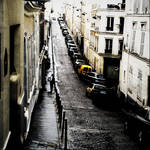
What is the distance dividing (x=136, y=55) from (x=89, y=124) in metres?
8.15

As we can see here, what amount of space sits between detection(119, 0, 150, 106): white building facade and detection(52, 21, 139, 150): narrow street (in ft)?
7.94

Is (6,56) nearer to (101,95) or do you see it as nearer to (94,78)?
(101,95)

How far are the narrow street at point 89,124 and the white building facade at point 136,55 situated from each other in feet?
7.94

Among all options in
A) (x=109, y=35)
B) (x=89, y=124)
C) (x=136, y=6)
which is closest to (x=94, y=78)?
(x=109, y=35)

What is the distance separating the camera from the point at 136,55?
25.3 m

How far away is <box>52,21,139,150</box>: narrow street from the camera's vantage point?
51.6 ft

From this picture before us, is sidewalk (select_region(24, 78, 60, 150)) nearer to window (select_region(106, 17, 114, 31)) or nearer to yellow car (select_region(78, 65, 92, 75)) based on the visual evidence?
yellow car (select_region(78, 65, 92, 75))

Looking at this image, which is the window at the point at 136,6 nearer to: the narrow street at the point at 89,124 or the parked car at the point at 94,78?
the narrow street at the point at 89,124

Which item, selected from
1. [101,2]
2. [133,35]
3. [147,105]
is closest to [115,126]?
[147,105]

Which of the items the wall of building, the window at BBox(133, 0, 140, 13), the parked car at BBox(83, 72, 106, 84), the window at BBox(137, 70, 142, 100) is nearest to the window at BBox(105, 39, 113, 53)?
the parked car at BBox(83, 72, 106, 84)

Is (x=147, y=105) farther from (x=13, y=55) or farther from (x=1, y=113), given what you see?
(x=1, y=113)

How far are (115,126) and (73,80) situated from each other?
18717 millimetres

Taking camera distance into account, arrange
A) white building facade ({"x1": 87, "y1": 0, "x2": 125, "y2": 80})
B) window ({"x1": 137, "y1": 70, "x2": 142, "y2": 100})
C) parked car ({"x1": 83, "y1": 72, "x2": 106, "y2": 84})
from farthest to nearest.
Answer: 1. white building facade ({"x1": 87, "y1": 0, "x2": 125, "y2": 80})
2. parked car ({"x1": 83, "y1": 72, "x2": 106, "y2": 84})
3. window ({"x1": 137, "y1": 70, "x2": 142, "y2": 100})

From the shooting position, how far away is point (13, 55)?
36.7 feet
